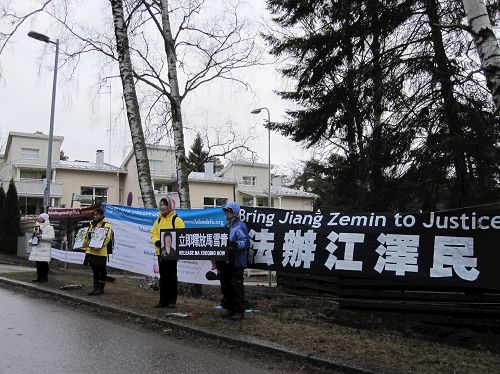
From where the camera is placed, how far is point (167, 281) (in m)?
8.68

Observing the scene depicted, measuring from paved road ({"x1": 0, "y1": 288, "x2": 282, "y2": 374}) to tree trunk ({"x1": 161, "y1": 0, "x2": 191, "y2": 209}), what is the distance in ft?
15.1

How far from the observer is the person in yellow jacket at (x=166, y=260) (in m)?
8.65

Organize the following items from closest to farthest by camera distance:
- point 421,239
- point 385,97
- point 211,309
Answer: point 421,239, point 211,309, point 385,97

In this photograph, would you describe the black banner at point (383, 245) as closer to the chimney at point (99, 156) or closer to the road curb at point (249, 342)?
the road curb at point (249, 342)

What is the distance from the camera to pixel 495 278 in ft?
23.0

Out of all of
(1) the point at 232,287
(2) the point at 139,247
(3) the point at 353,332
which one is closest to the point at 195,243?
(1) the point at 232,287

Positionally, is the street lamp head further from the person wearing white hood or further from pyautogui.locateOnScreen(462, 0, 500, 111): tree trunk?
pyautogui.locateOnScreen(462, 0, 500, 111): tree trunk

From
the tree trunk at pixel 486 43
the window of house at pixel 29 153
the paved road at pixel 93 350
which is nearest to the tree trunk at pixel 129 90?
the paved road at pixel 93 350

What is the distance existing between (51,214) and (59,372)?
42.8 ft

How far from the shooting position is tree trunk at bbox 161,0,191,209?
12062 mm

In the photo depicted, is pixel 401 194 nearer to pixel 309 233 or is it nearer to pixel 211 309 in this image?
pixel 309 233

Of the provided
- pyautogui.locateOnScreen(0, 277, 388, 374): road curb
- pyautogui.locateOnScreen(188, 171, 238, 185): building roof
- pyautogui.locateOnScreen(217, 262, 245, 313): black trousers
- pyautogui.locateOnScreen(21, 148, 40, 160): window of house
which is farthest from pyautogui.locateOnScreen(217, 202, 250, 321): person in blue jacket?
pyautogui.locateOnScreen(21, 148, 40, 160): window of house

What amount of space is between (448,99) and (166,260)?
745cm

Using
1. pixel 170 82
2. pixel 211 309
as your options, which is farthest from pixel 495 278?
pixel 170 82
